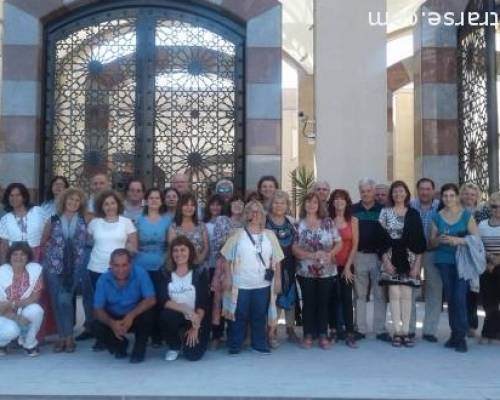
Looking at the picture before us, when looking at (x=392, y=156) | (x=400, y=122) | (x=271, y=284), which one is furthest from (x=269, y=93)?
(x=400, y=122)

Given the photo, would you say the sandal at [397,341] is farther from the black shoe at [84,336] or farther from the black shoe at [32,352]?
the black shoe at [32,352]

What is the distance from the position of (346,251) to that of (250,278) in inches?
44.5

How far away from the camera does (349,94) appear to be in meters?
10.2

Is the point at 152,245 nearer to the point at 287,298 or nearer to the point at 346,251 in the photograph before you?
the point at 287,298

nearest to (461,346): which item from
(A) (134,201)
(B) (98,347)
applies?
(B) (98,347)

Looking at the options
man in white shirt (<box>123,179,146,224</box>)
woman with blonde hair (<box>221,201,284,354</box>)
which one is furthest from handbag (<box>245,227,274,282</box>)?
man in white shirt (<box>123,179,146,224</box>)

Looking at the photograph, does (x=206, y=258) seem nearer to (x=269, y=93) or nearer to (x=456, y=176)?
(x=269, y=93)

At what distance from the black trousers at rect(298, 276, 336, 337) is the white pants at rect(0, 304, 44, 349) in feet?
8.84

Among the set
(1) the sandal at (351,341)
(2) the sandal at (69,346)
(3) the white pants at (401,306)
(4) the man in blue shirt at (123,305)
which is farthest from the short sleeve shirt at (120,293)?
(3) the white pants at (401,306)

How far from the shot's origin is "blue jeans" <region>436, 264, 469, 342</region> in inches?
281

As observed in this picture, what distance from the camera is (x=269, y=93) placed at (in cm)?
988

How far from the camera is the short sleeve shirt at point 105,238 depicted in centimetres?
705

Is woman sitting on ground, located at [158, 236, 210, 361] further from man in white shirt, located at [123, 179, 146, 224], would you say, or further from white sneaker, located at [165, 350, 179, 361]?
man in white shirt, located at [123, 179, 146, 224]

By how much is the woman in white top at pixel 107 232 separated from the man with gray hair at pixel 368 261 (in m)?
2.47
